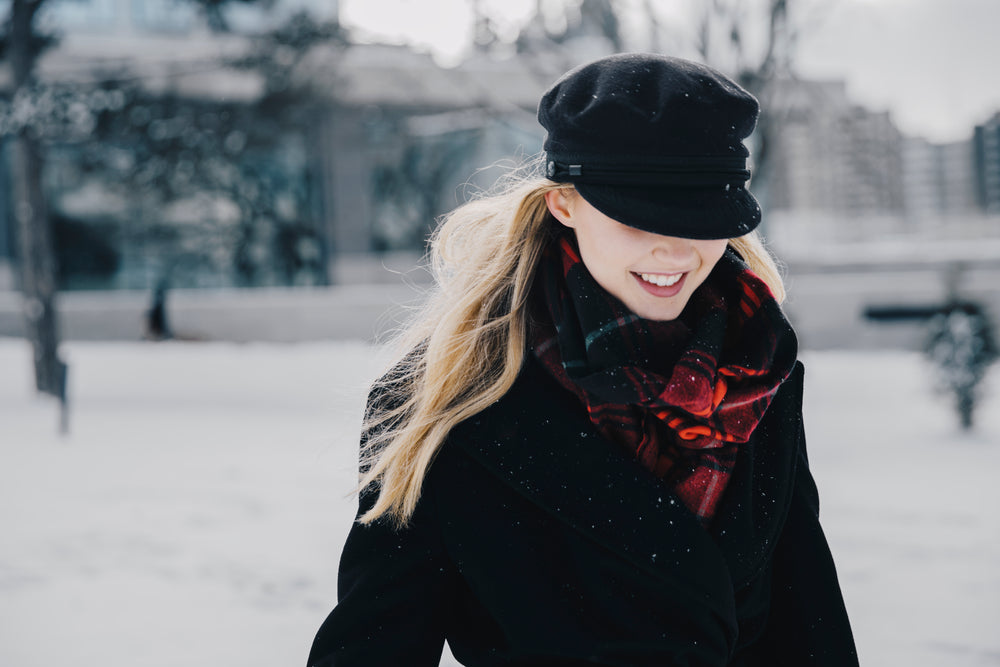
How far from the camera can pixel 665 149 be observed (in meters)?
1.20

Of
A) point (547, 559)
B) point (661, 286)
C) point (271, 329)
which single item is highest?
point (661, 286)

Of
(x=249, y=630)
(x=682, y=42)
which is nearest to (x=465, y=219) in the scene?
(x=249, y=630)

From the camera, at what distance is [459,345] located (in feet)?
4.71

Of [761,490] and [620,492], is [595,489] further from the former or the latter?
[761,490]

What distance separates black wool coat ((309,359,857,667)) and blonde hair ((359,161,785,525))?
0.04 m

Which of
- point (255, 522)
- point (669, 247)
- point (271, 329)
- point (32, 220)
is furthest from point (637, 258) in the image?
point (271, 329)

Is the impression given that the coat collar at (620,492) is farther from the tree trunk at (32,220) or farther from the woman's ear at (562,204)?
the tree trunk at (32,220)

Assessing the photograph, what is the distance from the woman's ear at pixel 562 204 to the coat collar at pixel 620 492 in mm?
229

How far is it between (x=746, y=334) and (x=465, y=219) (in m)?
0.53

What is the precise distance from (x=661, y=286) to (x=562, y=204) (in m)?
0.19

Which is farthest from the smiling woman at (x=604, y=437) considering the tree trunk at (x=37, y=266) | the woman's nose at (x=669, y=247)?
the tree trunk at (x=37, y=266)

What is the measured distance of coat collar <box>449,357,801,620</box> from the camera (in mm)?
1322

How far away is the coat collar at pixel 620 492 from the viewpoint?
132 cm

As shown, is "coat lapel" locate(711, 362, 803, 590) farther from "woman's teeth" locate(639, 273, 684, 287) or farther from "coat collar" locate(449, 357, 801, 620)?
"woman's teeth" locate(639, 273, 684, 287)
